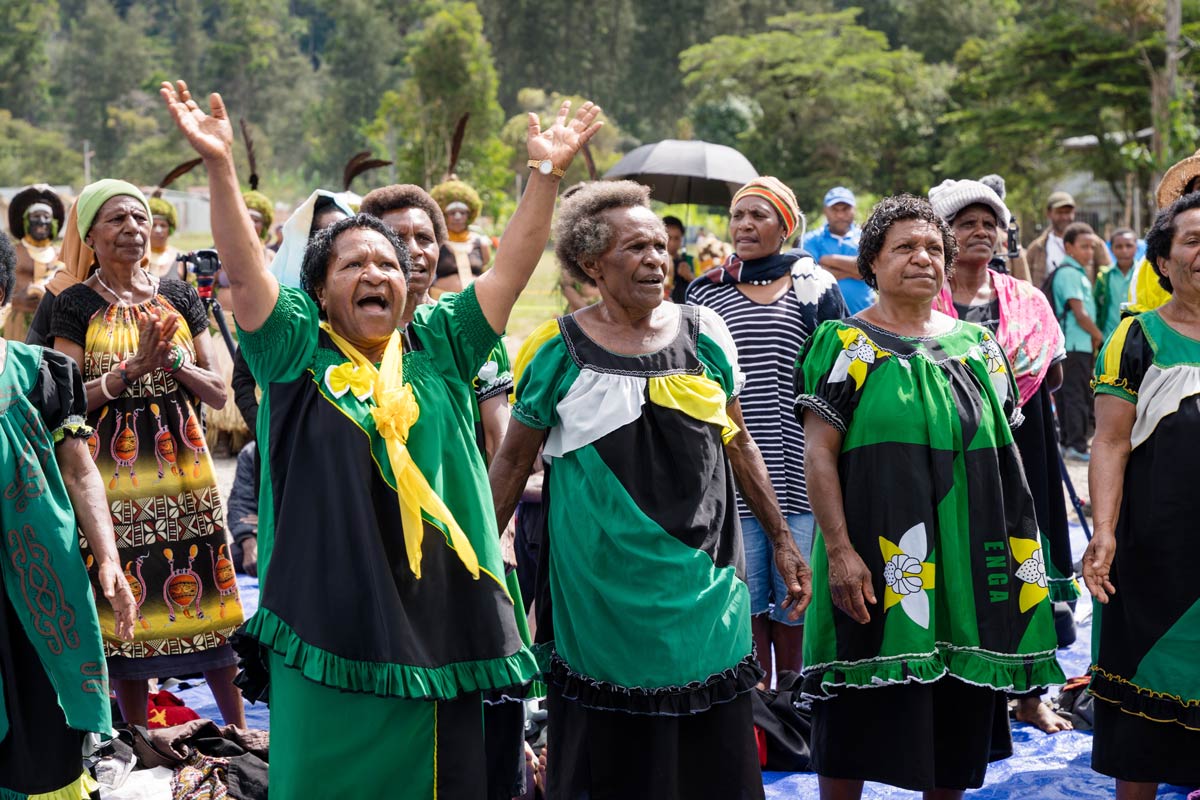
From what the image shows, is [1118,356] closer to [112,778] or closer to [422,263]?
[422,263]

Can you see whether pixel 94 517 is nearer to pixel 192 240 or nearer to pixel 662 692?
pixel 662 692

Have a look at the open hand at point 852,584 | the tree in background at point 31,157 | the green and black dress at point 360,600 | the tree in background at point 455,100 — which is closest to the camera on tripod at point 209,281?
the green and black dress at point 360,600

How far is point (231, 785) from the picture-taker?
4.73m

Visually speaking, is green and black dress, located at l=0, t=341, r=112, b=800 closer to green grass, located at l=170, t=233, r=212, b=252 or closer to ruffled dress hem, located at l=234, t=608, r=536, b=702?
ruffled dress hem, located at l=234, t=608, r=536, b=702

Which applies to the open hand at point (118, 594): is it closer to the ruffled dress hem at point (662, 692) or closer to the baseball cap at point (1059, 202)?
the ruffled dress hem at point (662, 692)

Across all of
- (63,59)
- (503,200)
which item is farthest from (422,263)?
(63,59)

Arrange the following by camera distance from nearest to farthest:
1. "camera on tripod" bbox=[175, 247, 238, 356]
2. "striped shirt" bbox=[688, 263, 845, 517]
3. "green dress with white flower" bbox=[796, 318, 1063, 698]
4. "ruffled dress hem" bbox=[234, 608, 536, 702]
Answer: "ruffled dress hem" bbox=[234, 608, 536, 702]
"green dress with white flower" bbox=[796, 318, 1063, 698]
"striped shirt" bbox=[688, 263, 845, 517]
"camera on tripod" bbox=[175, 247, 238, 356]

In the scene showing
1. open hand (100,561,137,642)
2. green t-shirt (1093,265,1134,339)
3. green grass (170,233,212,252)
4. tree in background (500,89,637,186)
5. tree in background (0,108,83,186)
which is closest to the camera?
open hand (100,561,137,642)

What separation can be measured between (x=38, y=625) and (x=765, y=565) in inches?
110

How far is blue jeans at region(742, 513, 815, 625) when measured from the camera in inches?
213

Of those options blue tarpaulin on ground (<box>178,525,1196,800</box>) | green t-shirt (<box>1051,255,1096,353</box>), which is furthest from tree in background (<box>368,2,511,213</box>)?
blue tarpaulin on ground (<box>178,525,1196,800</box>)

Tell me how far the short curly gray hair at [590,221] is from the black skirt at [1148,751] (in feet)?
7.27

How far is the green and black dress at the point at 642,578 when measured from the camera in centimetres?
373

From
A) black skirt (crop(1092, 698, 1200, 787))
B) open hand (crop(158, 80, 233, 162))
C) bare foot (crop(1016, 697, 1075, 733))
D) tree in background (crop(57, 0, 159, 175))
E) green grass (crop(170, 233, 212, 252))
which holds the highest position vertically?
tree in background (crop(57, 0, 159, 175))
